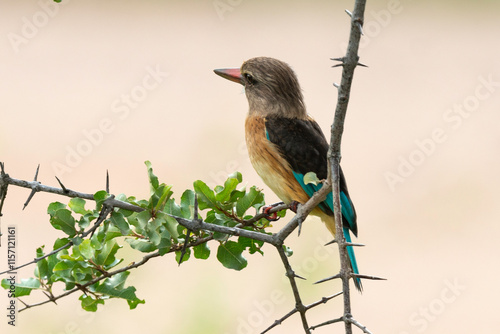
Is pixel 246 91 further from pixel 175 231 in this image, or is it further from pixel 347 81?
pixel 347 81

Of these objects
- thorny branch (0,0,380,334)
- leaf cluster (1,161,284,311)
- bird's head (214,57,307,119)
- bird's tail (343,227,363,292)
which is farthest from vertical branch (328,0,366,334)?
bird's head (214,57,307,119)

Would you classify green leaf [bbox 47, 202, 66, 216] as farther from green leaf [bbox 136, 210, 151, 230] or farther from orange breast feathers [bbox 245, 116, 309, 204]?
orange breast feathers [bbox 245, 116, 309, 204]

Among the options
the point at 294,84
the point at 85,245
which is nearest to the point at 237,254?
the point at 85,245

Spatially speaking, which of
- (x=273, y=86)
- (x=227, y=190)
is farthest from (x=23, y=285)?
(x=273, y=86)

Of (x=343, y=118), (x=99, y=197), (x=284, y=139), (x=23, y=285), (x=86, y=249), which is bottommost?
(x=23, y=285)

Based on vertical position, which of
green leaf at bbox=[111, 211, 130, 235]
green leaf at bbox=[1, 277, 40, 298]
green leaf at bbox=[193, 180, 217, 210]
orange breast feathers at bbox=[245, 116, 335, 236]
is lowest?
green leaf at bbox=[1, 277, 40, 298]

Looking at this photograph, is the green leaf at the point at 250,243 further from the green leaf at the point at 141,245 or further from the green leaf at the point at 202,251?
the green leaf at the point at 141,245

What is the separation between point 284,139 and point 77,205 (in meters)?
1.09

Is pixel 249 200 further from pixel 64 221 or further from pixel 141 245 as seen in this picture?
pixel 64 221

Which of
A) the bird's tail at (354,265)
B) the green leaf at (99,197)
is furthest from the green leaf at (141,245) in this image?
the bird's tail at (354,265)

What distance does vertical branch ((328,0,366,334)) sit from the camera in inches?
42.3

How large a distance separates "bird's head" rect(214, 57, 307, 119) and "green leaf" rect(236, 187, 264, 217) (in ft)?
2.95

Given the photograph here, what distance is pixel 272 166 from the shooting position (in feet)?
8.11

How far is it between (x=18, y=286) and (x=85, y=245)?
0.21m
